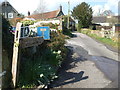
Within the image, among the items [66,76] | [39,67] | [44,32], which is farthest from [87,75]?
[44,32]

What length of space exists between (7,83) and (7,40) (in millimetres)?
1580

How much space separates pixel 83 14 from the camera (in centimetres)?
4131

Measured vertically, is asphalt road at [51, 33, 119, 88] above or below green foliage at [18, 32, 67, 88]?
below

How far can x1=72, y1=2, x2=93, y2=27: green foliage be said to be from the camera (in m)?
41.2

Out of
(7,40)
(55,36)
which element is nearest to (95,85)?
(7,40)

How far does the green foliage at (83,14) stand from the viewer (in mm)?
41188

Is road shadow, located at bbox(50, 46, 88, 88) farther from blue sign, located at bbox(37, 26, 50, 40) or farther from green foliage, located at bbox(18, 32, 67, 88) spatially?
blue sign, located at bbox(37, 26, 50, 40)

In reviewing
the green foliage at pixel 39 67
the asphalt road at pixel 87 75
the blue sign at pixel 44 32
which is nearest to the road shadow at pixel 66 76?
the asphalt road at pixel 87 75

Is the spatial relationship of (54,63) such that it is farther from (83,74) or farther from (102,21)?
(102,21)

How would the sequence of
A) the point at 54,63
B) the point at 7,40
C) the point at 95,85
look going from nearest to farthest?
the point at 7,40 < the point at 95,85 < the point at 54,63

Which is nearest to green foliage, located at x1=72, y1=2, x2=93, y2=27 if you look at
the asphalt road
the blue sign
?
the asphalt road

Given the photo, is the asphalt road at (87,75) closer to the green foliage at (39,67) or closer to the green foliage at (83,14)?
the green foliage at (39,67)

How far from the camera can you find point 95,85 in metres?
7.06

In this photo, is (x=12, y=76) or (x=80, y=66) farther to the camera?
(x=80, y=66)
